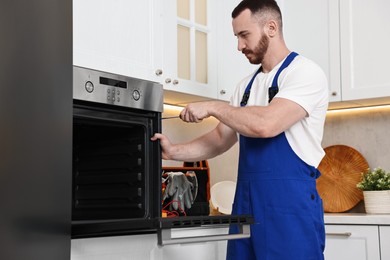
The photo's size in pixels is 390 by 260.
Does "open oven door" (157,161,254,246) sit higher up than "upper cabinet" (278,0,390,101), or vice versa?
"upper cabinet" (278,0,390,101)

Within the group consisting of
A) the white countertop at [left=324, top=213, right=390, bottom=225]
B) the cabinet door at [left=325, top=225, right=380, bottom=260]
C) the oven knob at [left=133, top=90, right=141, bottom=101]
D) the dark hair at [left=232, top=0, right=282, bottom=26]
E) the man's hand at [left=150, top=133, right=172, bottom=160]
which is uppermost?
the dark hair at [left=232, top=0, right=282, bottom=26]

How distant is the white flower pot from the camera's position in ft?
9.58

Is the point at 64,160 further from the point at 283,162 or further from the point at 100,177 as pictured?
the point at 283,162

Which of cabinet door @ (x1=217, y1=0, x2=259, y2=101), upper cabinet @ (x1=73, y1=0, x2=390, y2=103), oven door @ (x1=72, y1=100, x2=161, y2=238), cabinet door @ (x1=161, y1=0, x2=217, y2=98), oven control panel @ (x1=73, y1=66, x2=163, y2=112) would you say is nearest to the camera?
oven control panel @ (x1=73, y1=66, x2=163, y2=112)

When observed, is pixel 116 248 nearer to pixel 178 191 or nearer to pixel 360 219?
pixel 178 191

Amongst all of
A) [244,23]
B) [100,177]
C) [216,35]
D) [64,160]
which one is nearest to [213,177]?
[216,35]

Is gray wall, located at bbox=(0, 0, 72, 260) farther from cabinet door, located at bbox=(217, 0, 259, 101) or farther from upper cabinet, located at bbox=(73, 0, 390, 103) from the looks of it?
cabinet door, located at bbox=(217, 0, 259, 101)

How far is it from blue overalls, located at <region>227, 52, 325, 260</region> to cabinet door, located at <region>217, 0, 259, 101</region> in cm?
80

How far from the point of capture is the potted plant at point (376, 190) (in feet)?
9.59

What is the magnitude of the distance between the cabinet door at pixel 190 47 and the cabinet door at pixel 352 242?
32.2 inches

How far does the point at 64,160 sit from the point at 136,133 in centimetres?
76

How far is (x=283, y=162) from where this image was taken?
2045 mm

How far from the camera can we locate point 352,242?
108 inches

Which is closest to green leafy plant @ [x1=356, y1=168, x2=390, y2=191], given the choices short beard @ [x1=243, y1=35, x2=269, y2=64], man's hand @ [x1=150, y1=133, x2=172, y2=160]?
short beard @ [x1=243, y1=35, x2=269, y2=64]
